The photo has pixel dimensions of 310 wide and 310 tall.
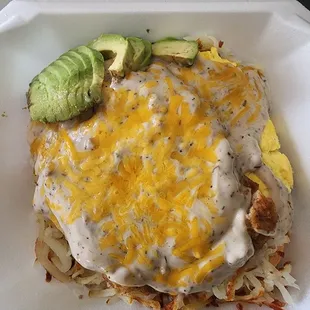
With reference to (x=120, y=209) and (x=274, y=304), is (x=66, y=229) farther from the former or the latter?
(x=274, y=304)

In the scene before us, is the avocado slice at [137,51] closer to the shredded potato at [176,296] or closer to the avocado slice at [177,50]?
the avocado slice at [177,50]

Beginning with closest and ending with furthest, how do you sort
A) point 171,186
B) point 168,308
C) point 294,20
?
point 171,186 → point 168,308 → point 294,20

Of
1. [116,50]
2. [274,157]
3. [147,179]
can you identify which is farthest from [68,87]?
[274,157]

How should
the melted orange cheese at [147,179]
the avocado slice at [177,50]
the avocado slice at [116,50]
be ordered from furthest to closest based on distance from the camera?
the avocado slice at [177,50], the avocado slice at [116,50], the melted orange cheese at [147,179]

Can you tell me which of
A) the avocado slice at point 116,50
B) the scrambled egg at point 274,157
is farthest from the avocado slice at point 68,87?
the scrambled egg at point 274,157

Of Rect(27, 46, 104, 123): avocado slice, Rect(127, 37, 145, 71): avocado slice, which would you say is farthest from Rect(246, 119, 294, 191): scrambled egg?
Rect(27, 46, 104, 123): avocado slice

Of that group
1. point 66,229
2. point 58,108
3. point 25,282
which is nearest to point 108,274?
point 66,229
